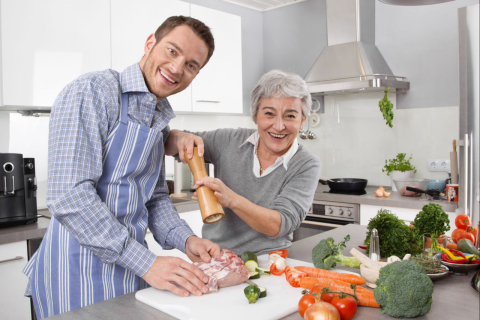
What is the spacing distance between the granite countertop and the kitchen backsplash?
1.52 feet

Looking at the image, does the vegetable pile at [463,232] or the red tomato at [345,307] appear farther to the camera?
the vegetable pile at [463,232]

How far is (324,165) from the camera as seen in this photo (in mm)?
4121

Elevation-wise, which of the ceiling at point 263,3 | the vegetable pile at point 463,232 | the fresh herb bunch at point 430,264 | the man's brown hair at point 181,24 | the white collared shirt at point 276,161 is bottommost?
the fresh herb bunch at point 430,264

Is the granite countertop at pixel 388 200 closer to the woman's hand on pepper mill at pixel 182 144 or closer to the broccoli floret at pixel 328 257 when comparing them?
the broccoli floret at pixel 328 257

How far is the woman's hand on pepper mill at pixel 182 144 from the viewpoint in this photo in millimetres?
1512

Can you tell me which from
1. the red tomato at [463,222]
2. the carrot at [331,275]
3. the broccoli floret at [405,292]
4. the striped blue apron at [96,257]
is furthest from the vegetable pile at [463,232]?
the striped blue apron at [96,257]

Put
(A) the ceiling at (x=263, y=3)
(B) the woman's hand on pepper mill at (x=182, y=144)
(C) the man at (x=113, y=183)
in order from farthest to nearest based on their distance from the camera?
(A) the ceiling at (x=263, y=3) < (B) the woman's hand on pepper mill at (x=182, y=144) < (C) the man at (x=113, y=183)

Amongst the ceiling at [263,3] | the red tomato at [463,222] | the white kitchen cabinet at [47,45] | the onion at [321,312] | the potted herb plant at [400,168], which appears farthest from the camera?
the ceiling at [263,3]

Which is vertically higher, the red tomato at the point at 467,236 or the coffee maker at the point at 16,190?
the coffee maker at the point at 16,190

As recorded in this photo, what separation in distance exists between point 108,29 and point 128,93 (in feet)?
5.55

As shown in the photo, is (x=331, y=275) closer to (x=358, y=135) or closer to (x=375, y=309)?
(x=375, y=309)

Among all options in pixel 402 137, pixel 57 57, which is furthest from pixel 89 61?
pixel 402 137

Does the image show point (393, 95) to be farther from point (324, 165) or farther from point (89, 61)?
point (89, 61)

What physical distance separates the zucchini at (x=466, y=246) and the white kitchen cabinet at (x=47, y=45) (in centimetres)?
230
